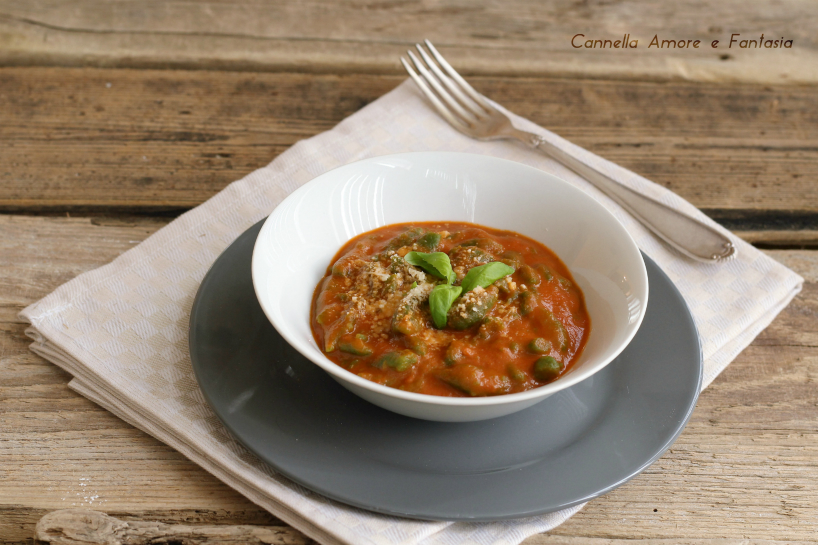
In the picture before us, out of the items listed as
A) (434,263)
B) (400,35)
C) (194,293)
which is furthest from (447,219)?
Result: (400,35)

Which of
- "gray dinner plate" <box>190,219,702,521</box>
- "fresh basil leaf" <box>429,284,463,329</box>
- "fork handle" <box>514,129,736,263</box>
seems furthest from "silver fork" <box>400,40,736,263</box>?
"fresh basil leaf" <box>429,284,463,329</box>

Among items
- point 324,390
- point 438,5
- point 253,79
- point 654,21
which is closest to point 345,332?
point 324,390

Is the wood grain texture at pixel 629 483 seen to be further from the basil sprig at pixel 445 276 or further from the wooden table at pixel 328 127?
the basil sprig at pixel 445 276

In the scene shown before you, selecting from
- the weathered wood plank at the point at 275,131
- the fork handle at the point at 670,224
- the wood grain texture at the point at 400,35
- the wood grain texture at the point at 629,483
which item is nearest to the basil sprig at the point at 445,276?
the wood grain texture at the point at 629,483

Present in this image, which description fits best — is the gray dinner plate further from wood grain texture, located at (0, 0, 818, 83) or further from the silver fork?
wood grain texture, located at (0, 0, 818, 83)

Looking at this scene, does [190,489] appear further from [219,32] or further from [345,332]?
[219,32]

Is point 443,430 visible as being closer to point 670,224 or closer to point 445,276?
point 445,276
